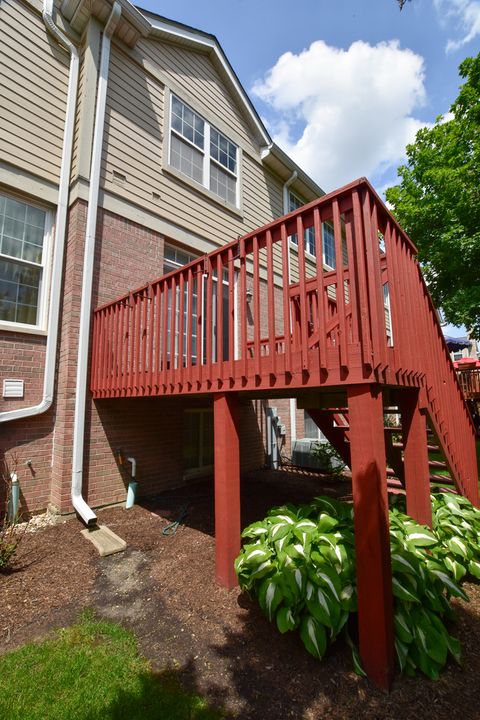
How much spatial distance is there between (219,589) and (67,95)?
692 cm

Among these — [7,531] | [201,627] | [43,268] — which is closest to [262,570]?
[201,627]

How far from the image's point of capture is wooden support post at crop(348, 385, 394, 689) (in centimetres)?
194

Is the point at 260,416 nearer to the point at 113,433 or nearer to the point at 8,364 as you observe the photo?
the point at 113,433

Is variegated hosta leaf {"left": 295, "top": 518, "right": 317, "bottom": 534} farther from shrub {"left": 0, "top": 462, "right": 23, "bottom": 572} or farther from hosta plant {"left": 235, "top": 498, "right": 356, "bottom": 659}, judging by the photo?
shrub {"left": 0, "top": 462, "right": 23, "bottom": 572}

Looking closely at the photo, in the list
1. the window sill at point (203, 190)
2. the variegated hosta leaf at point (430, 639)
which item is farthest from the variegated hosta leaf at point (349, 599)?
the window sill at point (203, 190)

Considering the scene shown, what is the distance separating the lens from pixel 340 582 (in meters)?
2.20

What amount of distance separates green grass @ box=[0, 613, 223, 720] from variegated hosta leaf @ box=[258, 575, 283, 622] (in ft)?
1.86

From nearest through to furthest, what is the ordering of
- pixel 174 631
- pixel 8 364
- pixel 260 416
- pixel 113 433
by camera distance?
pixel 174 631
pixel 8 364
pixel 113 433
pixel 260 416

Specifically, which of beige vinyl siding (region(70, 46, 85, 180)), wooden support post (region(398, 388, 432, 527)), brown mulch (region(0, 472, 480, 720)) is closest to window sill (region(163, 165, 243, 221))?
beige vinyl siding (region(70, 46, 85, 180))

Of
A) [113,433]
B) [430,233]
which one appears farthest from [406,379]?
[430,233]

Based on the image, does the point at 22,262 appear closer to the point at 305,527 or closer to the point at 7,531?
the point at 7,531

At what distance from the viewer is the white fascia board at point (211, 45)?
21.2ft

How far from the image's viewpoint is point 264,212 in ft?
28.6

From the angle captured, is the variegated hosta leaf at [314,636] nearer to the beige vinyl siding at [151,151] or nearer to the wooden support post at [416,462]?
the wooden support post at [416,462]
